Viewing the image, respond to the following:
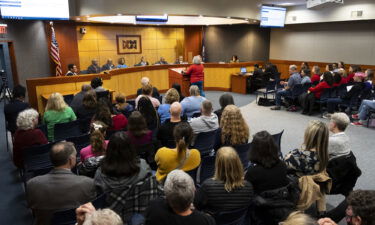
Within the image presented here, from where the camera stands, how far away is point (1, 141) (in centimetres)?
627

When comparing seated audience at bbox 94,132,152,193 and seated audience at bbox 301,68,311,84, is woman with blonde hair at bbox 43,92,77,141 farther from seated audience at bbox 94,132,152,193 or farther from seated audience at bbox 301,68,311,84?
seated audience at bbox 301,68,311,84

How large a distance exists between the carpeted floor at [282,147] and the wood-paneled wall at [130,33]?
376 cm

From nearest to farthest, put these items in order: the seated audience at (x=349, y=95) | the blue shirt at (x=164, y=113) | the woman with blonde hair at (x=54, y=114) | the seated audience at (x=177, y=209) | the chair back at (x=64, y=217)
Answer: the seated audience at (x=177, y=209) < the chair back at (x=64, y=217) < the woman with blonde hair at (x=54, y=114) < the blue shirt at (x=164, y=113) < the seated audience at (x=349, y=95)

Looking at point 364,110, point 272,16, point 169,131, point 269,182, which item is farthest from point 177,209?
point 272,16

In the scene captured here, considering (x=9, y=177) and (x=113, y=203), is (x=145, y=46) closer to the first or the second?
(x=9, y=177)

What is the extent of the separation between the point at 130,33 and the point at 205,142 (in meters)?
10.2

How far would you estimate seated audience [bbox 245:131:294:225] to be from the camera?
8.04 ft

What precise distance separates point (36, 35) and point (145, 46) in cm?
551

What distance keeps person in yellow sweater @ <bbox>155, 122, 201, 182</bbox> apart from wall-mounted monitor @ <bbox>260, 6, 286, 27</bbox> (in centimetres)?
919

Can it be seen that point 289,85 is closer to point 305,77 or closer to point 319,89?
point 305,77

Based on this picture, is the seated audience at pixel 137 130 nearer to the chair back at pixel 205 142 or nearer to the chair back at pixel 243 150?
the chair back at pixel 205 142

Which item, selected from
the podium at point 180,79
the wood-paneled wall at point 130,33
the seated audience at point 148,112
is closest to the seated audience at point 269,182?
the seated audience at point 148,112

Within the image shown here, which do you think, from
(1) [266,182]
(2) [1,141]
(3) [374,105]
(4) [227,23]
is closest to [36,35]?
(2) [1,141]

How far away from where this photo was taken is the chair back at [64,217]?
2.08 metres
